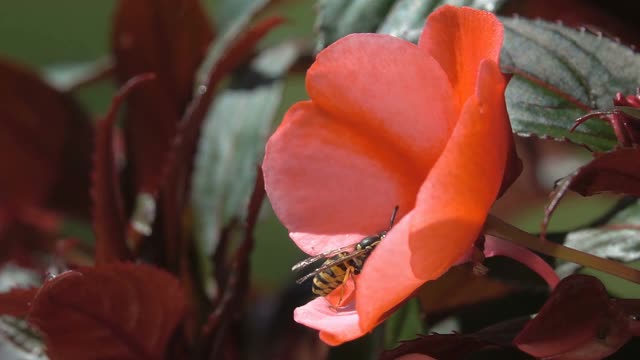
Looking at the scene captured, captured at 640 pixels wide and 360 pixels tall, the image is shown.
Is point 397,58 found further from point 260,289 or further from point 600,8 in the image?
point 260,289

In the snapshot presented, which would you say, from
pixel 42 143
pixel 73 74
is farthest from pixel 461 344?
pixel 73 74

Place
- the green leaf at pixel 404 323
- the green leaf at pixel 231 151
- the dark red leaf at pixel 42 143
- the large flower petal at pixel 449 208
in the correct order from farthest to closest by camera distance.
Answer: the dark red leaf at pixel 42 143
the green leaf at pixel 231 151
the green leaf at pixel 404 323
the large flower petal at pixel 449 208

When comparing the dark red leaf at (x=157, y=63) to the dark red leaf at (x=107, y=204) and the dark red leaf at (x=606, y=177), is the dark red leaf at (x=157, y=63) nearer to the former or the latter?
the dark red leaf at (x=107, y=204)

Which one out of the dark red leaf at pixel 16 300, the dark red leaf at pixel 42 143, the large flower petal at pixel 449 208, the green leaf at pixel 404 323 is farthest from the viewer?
the dark red leaf at pixel 42 143

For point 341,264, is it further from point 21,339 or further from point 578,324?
point 21,339

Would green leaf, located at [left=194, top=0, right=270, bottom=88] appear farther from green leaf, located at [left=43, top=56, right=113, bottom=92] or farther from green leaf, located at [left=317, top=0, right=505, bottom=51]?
green leaf, located at [left=43, top=56, right=113, bottom=92]

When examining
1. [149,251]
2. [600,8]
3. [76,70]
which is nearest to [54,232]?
[76,70]

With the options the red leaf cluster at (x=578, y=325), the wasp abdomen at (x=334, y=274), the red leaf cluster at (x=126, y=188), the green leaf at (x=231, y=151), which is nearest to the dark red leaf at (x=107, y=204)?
the red leaf cluster at (x=126, y=188)

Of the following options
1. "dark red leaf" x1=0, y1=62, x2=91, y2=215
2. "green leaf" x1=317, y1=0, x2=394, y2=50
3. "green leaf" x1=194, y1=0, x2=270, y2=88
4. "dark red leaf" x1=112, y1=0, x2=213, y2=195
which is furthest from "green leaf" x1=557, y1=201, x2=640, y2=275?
"dark red leaf" x1=0, y1=62, x2=91, y2=215

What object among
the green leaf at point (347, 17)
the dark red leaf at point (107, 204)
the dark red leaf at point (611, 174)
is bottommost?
the dark red leaf at point (107, 204)
